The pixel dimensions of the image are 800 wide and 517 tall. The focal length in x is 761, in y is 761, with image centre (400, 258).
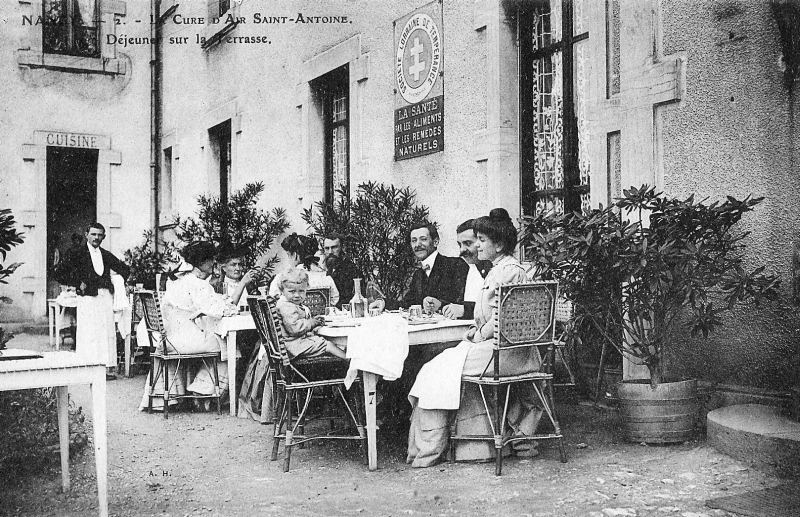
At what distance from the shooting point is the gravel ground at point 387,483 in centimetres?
365

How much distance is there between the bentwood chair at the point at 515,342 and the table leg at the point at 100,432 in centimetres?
191

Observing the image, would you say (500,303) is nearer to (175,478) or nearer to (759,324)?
(759,324)

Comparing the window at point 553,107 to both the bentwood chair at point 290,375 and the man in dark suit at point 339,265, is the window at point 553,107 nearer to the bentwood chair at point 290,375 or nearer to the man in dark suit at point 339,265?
Result: the man in dark suit at point 339,265

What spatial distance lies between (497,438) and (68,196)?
1408 centimetres

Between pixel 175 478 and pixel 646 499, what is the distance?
2554 millimetres

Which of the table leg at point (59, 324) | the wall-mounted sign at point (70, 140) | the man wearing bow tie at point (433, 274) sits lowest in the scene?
the table leg at point (59, 324)

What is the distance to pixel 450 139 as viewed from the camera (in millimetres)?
6984

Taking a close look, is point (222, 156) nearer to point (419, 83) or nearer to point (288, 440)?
point (419, 83)

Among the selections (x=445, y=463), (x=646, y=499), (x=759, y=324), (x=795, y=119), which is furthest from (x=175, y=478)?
(x=795, y=119)

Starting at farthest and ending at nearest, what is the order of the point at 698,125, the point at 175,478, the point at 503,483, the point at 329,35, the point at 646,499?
the point at 329,35 < the point at 698,125 < the point at 175,478 < the point at 503,483 < the point at 646,499

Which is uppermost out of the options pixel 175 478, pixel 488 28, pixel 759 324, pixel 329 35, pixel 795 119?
pixel 329 35

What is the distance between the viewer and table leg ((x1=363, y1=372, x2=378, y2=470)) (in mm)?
4410

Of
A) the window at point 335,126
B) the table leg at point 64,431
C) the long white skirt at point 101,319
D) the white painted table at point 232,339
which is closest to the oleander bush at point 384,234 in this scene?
the white painted table at point 232,339

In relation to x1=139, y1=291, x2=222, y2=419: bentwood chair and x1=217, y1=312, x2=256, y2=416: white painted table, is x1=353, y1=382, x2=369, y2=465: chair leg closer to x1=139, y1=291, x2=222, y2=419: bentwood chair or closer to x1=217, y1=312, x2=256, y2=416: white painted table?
x1=217, y1=312, x2=256, y2=416: white painted table
